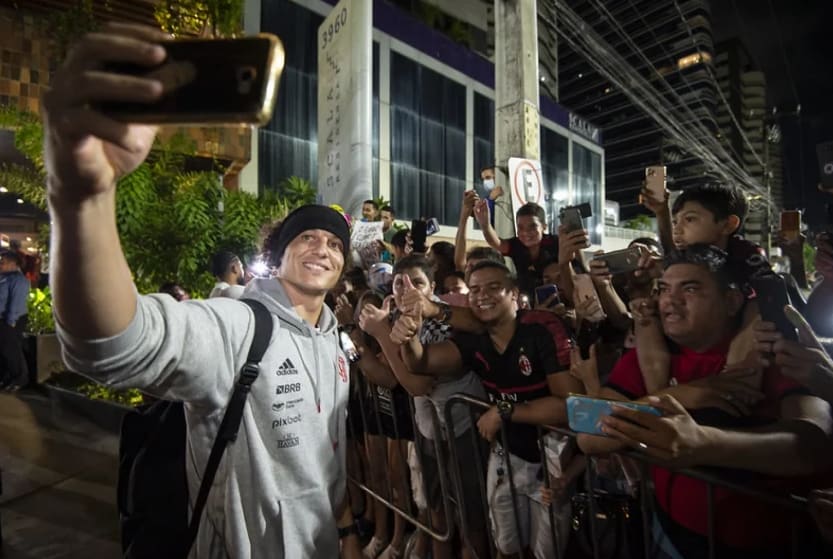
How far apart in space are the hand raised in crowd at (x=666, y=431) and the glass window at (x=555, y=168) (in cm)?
3010

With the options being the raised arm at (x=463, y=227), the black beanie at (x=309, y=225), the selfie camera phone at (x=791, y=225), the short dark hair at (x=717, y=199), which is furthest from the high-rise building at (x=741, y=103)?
the black beanie at (x=309, y=225)

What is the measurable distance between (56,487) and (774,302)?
582 centimetres

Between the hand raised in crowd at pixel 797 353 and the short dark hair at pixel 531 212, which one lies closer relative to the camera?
the hand raised in crowd at pixel 797 353

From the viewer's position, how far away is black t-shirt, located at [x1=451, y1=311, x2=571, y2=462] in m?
2.67

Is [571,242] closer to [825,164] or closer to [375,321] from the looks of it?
[375,321]

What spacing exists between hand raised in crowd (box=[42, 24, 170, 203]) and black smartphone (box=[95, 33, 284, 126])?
17 millimetres

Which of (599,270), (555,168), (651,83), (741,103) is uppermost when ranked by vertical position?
(741,103)

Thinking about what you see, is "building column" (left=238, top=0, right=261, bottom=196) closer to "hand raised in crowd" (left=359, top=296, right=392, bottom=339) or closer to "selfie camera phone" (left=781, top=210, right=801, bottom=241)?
"hand raised in crowd" (left=359, top=296, right=392, bottom=339)

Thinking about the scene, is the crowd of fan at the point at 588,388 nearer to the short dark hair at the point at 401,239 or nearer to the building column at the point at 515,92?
the short dark hair at the point at 401,239

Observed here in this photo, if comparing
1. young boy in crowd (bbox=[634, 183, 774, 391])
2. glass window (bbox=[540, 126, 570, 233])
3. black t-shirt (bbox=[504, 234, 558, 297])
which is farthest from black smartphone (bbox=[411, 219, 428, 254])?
glass window (bbox=[540, 126, 570, 233])

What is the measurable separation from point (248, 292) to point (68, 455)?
15.8ft

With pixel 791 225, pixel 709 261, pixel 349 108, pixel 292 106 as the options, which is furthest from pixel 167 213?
pixel 292 106

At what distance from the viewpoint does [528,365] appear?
271 centimetres

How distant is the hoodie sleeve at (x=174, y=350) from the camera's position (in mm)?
1107
